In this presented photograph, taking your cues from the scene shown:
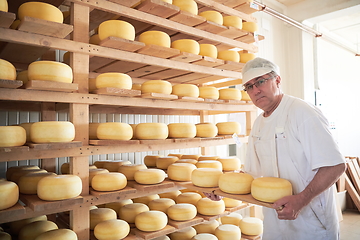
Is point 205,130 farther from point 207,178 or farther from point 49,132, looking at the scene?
point 49,132

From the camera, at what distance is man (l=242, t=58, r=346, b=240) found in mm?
1629

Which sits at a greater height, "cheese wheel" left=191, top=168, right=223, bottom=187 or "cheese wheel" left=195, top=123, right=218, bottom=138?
"cheese wheel" left=195, top=123, right=218, bottom=138

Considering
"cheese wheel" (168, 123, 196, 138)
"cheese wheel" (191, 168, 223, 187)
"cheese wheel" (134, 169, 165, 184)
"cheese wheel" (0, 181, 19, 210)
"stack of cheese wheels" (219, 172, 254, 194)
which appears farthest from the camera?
"cheese wheel" (168, 123, 196, 138)

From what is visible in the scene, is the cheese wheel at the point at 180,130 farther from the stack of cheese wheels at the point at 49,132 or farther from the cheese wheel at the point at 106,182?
the stack of cheese wheels at the point at 49,132

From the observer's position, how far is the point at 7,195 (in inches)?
64.8

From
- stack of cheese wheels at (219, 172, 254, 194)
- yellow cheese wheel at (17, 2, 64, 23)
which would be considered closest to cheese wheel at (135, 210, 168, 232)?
stack of cheese wheels at (219, 172, 254, 194)

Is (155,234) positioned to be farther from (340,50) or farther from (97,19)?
(340,50)

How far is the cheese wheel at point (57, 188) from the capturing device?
5.85ft

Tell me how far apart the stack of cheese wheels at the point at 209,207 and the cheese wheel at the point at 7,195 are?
5.37 feet

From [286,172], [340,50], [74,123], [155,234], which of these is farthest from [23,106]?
[340,50]

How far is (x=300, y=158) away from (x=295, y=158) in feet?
Answer: 0.12

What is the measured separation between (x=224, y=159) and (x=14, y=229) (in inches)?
82.0

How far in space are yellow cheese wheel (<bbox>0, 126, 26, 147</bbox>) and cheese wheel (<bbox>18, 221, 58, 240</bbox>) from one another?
0.72m

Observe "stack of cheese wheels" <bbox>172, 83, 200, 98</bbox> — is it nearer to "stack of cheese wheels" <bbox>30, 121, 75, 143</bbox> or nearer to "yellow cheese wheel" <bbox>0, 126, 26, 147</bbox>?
"stack of cheese wheels" <bbox>30, 121, 75, 143</bbox>
